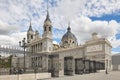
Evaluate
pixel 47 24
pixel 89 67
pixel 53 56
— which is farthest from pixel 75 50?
pixel 53 56

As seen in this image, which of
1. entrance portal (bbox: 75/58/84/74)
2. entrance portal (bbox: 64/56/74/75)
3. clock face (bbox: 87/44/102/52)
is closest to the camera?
entrance portal (bbox: 64/56/74/75)

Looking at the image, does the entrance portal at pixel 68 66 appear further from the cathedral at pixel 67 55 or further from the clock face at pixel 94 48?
the clock face at pixel 94 48

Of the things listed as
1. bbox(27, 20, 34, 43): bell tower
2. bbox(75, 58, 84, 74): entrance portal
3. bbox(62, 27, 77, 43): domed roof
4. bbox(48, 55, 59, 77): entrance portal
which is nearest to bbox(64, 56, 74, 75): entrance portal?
bbox(48, 55, 59, 77): entrance portal

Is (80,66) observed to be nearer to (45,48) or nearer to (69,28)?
(45,48)

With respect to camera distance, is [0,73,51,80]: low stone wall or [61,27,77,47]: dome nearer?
[0,73,51,80]: low stone wall

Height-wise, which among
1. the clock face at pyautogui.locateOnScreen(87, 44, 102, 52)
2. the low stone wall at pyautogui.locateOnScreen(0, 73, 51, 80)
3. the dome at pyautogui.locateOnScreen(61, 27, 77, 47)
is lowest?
the low stone wall at pyautogui.locateOnScreen(0, 73, 51, 80)

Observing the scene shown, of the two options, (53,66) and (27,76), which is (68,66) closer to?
(53,66)

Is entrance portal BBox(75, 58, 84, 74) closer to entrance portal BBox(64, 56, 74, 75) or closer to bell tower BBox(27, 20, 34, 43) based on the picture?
entrance portal BBox(64, 56, 74, 75)

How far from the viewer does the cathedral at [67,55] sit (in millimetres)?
28234

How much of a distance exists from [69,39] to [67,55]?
57.4 feet

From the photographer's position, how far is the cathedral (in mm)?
28234

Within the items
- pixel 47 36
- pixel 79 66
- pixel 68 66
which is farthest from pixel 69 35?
pixel 68 66

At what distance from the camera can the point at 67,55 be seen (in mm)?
77250

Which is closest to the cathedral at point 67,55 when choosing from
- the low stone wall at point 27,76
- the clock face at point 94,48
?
the clock face at point 94,48
